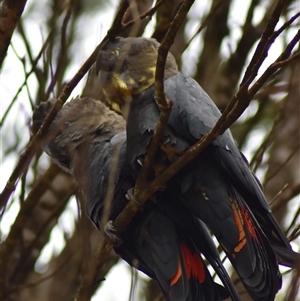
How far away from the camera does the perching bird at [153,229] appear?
3043mm

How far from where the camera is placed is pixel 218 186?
2.85 meters

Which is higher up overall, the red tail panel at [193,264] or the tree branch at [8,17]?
the tree branch at [8,17]

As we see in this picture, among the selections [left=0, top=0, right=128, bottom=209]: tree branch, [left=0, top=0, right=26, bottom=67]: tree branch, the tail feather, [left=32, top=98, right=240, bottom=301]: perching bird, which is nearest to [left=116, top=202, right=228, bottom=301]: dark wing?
[left=32, top=98, right=240, bottom=301]: perching bird

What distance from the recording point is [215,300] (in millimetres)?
3105

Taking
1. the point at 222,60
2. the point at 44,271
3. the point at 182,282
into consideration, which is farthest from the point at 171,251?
the point at 222,60

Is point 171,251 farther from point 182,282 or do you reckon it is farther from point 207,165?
point 207,165

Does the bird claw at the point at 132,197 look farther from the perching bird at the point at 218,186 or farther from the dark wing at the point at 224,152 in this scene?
the dark wing at the point at 224,152

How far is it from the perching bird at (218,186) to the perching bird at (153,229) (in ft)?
0.53

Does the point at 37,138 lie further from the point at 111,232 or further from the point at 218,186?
the point at 218,186

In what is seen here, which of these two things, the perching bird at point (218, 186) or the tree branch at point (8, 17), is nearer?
the tree branch at point (8, 17)

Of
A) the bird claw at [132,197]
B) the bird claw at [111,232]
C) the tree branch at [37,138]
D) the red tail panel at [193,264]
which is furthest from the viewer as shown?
the red tail panel at [193,264]

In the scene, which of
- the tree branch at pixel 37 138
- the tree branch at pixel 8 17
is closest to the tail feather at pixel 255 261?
the tree branch at pixel 37 138

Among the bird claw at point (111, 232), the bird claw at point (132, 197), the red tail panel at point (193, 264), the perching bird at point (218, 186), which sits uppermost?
the perching bird at point (218, 186)

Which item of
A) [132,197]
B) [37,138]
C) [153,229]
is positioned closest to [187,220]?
[153,229]
